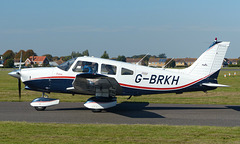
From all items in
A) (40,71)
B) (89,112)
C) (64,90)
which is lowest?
(89,112)

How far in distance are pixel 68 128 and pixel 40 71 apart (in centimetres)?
407

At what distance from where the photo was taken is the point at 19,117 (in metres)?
9.81

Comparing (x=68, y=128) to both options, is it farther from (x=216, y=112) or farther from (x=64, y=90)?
(x=216, y=112)

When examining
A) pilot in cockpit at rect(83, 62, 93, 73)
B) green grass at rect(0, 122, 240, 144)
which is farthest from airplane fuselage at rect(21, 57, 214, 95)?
green grass at rect(0, 122, 240, 144)

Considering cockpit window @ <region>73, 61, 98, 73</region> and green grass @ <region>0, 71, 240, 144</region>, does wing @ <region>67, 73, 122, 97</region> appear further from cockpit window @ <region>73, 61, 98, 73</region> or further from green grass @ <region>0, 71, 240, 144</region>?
green grass @ <region>0, 71, 240, 144</region>

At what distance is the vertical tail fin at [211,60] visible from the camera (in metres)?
11.7

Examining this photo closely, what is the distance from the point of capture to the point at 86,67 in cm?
1097

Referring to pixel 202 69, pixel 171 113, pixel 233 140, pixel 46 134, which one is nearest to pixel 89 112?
pixel 171 113

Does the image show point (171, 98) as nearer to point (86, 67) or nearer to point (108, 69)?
point (108, 69)

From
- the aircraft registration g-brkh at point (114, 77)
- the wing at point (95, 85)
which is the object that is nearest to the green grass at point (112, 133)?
the wing at point (95, 85)

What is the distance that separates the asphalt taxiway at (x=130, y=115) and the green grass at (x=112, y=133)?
98 centimetres

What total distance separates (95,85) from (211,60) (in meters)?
4.86

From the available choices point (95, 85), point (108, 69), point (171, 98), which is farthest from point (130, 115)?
point (171, 98)

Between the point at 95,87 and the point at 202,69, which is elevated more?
the point at 202,69
